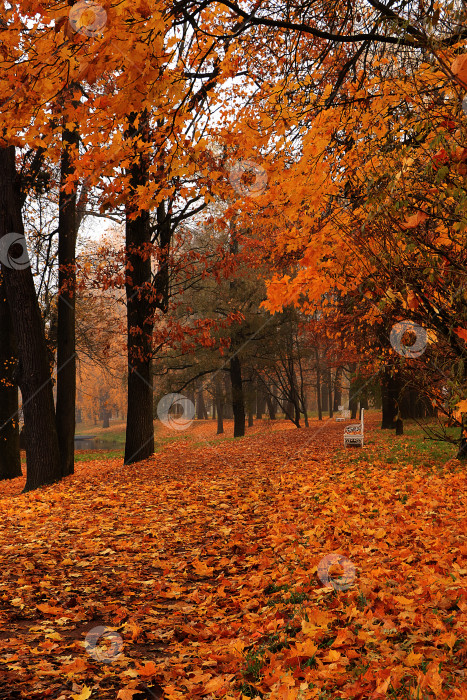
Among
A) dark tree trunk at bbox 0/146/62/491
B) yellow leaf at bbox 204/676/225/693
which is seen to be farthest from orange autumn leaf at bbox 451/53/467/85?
dark tree trunk at bbox 0/146/62/491

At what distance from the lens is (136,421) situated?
38.8 feet

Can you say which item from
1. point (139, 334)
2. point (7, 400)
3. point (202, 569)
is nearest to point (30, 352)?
point (139, 334)

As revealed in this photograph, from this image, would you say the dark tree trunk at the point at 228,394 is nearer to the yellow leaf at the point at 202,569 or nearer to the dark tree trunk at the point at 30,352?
the dark tree trunk at the point at 30,352

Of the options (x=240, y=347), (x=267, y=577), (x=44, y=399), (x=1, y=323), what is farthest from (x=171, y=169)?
(x=240, y=347)

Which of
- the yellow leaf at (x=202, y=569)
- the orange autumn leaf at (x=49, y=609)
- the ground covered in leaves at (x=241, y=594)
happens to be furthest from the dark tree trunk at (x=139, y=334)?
the orange autumn leaf at (x=49, y=609)

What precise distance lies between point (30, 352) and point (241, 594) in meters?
7.35

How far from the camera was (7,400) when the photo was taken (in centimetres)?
1302

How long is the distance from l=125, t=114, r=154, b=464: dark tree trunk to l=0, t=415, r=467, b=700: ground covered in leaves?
4.08 metres

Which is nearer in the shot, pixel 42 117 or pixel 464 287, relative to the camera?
pixel 464 287

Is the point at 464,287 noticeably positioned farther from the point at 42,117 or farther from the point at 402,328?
the point at 42,117

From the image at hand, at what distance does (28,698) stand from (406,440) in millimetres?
12066

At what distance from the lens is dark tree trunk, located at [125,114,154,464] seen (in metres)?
11.2

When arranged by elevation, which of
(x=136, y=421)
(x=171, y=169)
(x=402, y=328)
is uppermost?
(x=171, y=169)

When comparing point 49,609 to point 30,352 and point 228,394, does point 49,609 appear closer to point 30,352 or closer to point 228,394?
point 30,352
